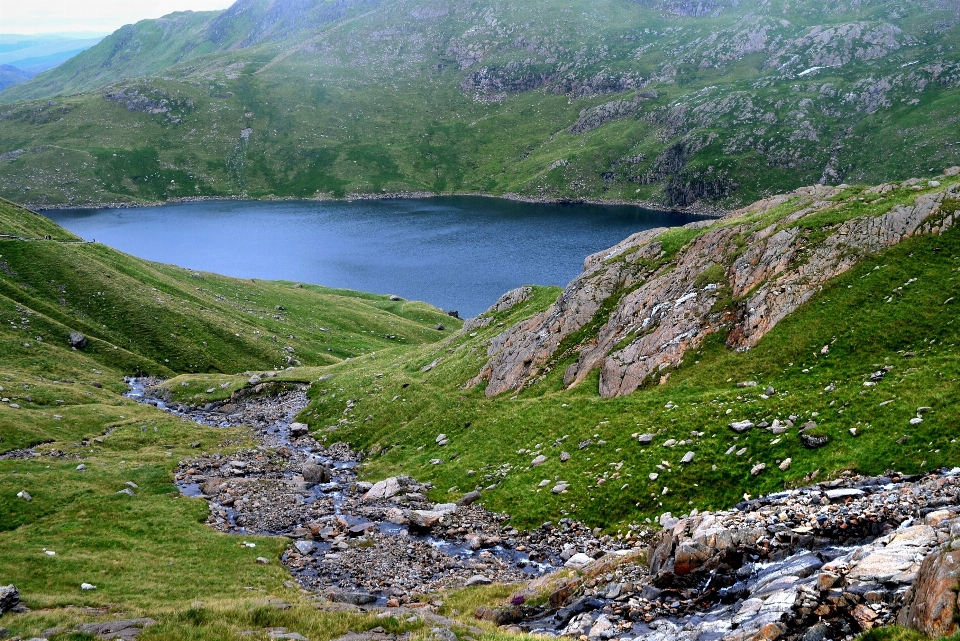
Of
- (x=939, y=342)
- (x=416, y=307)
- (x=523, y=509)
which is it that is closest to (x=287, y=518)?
(x=523, y=509)

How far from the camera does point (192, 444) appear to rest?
50.6 meters

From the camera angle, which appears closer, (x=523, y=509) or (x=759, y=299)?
(x=523, y=509)

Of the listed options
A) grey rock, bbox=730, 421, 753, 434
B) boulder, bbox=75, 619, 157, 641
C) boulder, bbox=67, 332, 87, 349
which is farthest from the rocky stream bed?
boulder, bbox=67, 332, 87, 349

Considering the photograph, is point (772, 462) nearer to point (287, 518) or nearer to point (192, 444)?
point (287, 518)

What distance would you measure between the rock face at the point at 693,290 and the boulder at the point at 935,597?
23.9m

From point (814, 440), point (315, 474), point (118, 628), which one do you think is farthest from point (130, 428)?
point (814, 440)

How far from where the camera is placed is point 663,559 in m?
19.4

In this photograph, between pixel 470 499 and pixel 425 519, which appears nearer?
pixel 425 519

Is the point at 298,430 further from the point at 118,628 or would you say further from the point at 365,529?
the point at 118,628

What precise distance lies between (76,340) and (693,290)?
7650 centimetres

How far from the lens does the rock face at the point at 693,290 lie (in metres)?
35.4

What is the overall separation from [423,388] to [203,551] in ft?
84.8

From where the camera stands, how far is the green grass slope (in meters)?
24.0

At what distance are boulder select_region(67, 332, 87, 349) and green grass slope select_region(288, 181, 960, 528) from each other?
177 ft
